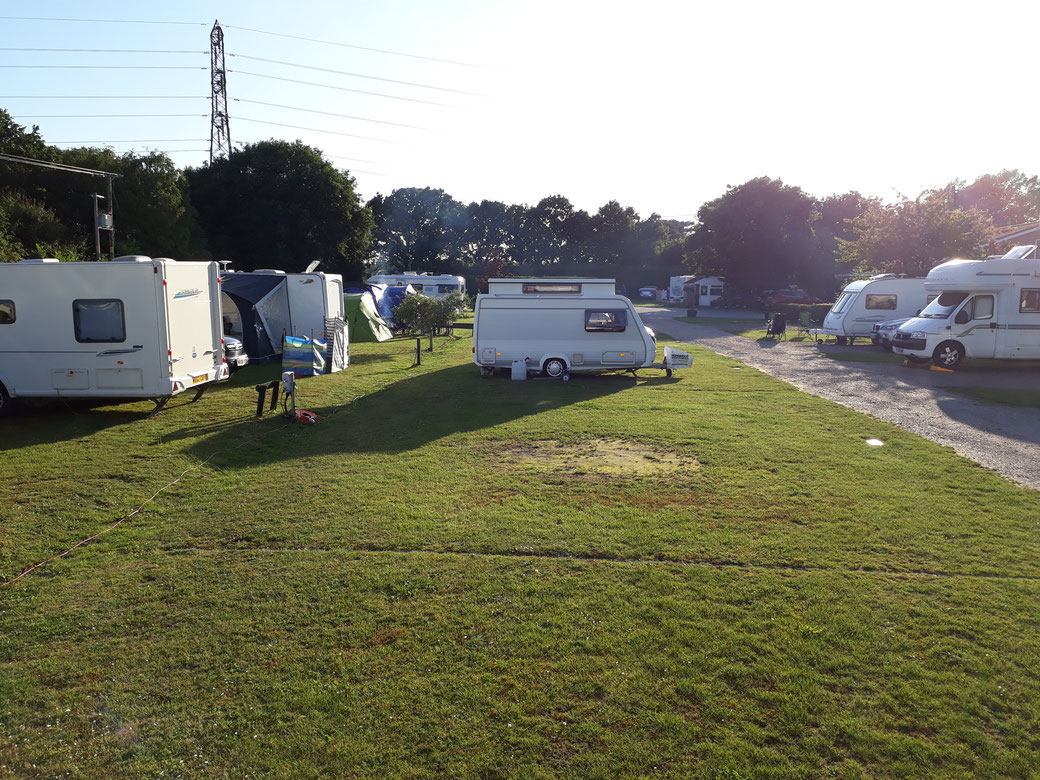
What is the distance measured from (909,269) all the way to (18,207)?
Result: 114 ft

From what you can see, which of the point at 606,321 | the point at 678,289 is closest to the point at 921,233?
the point at 606,321

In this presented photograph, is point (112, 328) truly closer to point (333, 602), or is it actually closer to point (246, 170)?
point (333, 602)

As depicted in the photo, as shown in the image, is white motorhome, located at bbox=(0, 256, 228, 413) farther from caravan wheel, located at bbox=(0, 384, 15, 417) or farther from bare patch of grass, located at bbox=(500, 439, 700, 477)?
bare patch of grass, located at bbox=(500, 439, 700, 477)

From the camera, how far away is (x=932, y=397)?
1370 cm

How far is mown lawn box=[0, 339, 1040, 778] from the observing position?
3.52 meters

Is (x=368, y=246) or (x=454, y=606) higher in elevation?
(x=368, y=246)

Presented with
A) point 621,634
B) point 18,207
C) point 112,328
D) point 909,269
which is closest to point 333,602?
point 621,634

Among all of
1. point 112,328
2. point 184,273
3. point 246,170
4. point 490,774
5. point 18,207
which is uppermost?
Answer: point 246,170

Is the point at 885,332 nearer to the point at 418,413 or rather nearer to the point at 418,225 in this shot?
the point at 418,413

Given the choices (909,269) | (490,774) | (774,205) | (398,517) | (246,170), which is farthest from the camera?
(774,205)

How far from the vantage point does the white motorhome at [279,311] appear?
17672 mm

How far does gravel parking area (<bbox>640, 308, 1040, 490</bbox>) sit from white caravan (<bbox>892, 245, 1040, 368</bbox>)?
22.8 inches

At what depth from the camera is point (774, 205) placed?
52.3 meters

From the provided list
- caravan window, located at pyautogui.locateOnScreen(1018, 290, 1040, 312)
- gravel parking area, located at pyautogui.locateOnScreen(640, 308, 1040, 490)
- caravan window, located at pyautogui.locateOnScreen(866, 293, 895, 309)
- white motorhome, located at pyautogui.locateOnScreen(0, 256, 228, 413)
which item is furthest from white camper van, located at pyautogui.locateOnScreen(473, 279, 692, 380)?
caravan window, located at pyautogui.locateOnScreen(866, 293, 895, 309)
